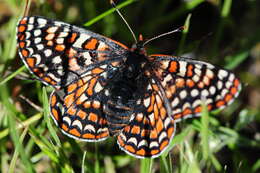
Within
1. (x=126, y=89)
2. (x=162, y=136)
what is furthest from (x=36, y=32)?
(x=162, y=136)

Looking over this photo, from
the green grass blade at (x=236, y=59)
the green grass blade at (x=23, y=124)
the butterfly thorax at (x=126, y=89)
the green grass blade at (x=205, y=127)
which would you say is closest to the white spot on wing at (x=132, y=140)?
the butterfly thorax at (x=126, y=89)

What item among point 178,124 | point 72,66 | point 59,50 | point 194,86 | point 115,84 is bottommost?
point 178,124

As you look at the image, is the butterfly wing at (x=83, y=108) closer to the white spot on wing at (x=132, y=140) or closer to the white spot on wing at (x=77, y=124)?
the white spot on wing at (x=77, y=124)

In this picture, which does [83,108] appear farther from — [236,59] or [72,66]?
[236,59]

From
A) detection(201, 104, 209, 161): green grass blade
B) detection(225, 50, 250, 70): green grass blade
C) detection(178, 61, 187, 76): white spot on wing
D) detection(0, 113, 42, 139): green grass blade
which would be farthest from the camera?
detection(225, 50, 250, 70): green grass blade

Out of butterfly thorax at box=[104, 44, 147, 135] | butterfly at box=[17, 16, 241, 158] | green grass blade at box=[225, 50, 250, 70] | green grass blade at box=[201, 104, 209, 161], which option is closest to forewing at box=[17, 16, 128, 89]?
butterfly at box=[17, 16, 241, 158]

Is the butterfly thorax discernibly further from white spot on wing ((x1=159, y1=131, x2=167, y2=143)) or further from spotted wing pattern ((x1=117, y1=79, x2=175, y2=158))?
white spot on wing ((x1=159, y1=131, x2=167, y2=143))
